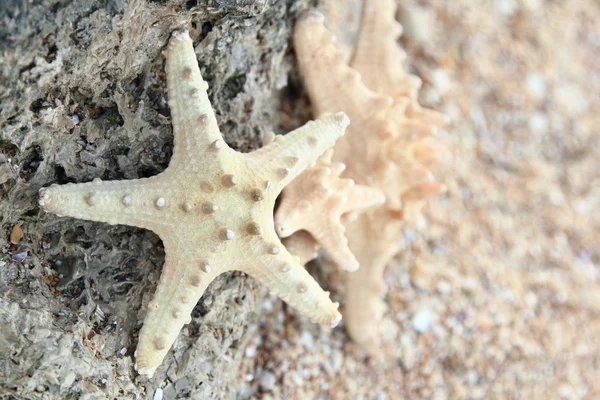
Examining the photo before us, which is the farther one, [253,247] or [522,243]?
[522,243]

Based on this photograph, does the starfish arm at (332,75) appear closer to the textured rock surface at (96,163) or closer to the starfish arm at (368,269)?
the textured rock surface at (96,163)

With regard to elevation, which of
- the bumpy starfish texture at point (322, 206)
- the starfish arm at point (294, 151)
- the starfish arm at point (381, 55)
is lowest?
the bumpy starfish texture at point (322, 206)

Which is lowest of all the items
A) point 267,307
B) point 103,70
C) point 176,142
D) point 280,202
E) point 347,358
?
point 347,358

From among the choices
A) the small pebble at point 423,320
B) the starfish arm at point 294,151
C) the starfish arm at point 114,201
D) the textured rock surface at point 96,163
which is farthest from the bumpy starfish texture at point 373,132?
the starfish arm at point 114,201

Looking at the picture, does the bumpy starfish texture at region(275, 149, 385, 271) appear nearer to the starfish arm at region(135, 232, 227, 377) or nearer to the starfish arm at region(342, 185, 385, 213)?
the starfish arm at region(342, 185, 385, 213)

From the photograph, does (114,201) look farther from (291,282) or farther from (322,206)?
(322,206)

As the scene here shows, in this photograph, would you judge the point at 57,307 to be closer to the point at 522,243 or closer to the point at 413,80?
the point at 413,80

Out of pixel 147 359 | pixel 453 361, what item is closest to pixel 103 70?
pixel 147 359
